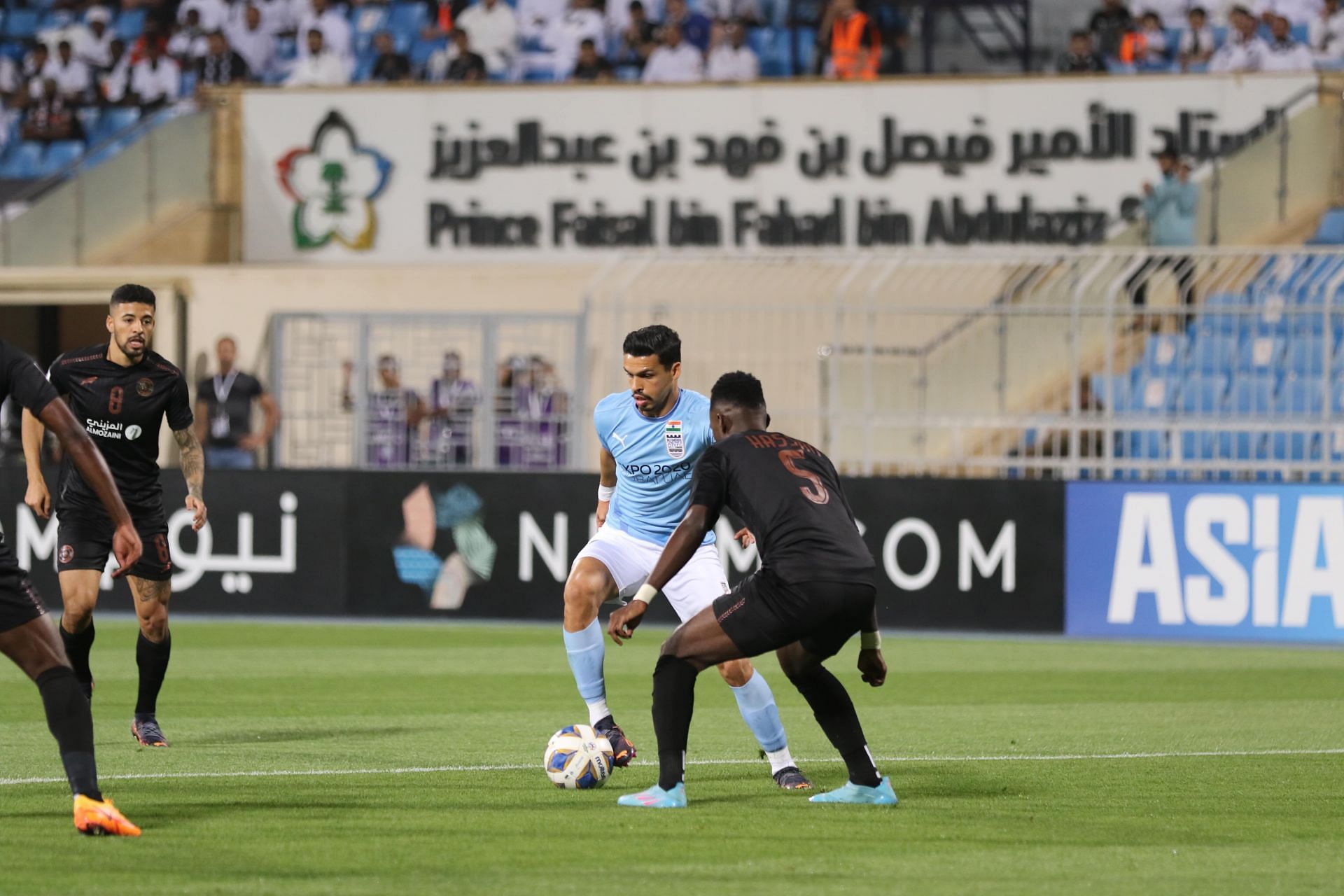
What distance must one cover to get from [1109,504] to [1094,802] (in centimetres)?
905

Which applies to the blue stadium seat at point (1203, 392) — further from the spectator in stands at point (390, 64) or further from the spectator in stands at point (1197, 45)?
the spectator in stands at point (390, 64)

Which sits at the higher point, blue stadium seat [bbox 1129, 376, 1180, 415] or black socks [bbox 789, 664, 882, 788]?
blue stadium seat [bbox 1129, 376, 1180, 415]

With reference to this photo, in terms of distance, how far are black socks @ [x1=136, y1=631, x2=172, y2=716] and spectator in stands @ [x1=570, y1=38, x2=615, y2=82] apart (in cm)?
1501

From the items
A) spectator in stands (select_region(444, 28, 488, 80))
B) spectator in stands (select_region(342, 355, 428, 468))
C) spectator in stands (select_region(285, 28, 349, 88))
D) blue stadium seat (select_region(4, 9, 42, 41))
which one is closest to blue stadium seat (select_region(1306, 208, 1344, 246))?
spectator in stands (select_region(342, 355, 428, 468))

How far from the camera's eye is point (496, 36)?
979 inches

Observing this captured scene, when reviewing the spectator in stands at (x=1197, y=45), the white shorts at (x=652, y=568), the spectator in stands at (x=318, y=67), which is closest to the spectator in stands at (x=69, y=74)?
the spectator in stands at (x=318, y=67)

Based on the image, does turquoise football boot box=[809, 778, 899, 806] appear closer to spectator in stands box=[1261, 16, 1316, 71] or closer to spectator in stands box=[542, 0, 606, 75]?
spectator in stands box=[1261, 16, 1316, 71]

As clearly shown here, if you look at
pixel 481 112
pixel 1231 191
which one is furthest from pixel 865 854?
pixel 481 112

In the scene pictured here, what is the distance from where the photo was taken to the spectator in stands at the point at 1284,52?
22266 millimetres

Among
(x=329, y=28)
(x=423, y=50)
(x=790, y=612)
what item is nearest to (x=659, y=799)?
(x=790, y=612)

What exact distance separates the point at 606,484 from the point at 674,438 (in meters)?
0.74

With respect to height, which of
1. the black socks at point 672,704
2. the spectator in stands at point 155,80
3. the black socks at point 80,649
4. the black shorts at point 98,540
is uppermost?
the spectator in stands at point 155,80

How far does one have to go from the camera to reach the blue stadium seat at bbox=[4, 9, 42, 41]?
27094 millimetres

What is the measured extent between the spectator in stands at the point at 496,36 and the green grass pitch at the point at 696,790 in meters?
12.0
